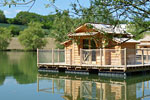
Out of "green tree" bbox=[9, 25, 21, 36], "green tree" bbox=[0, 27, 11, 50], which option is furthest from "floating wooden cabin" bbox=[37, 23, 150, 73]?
"green tree" bbox=[9, 25, 21, 36]

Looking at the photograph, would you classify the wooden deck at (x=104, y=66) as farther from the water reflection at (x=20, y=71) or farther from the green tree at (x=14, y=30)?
the green tree at (x=14, y=30)

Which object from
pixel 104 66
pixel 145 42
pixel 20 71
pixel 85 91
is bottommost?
pixel 85 91

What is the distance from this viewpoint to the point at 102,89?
1508 cm

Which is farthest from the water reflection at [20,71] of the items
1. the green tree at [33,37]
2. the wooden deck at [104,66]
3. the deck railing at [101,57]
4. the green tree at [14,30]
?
the green tree at [14,30]

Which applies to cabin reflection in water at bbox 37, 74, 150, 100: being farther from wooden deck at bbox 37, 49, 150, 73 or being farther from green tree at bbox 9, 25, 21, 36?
green tree at bbox 9, 25, 21, 36

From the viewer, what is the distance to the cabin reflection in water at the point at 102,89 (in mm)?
12969

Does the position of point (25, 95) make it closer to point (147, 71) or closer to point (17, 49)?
point (147, 71)

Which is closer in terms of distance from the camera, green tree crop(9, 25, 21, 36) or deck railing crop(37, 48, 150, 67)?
deck railing crop(37, 48, 150, 67)

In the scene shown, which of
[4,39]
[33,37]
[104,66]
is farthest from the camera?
[4,39]

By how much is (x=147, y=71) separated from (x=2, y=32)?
67262 mm

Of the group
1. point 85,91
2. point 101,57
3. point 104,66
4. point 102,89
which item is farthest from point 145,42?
point 85,91

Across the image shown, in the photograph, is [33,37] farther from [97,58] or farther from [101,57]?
[101,57]

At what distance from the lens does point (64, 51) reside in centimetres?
2403

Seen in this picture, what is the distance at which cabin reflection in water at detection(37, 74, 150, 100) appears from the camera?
42.5ft
